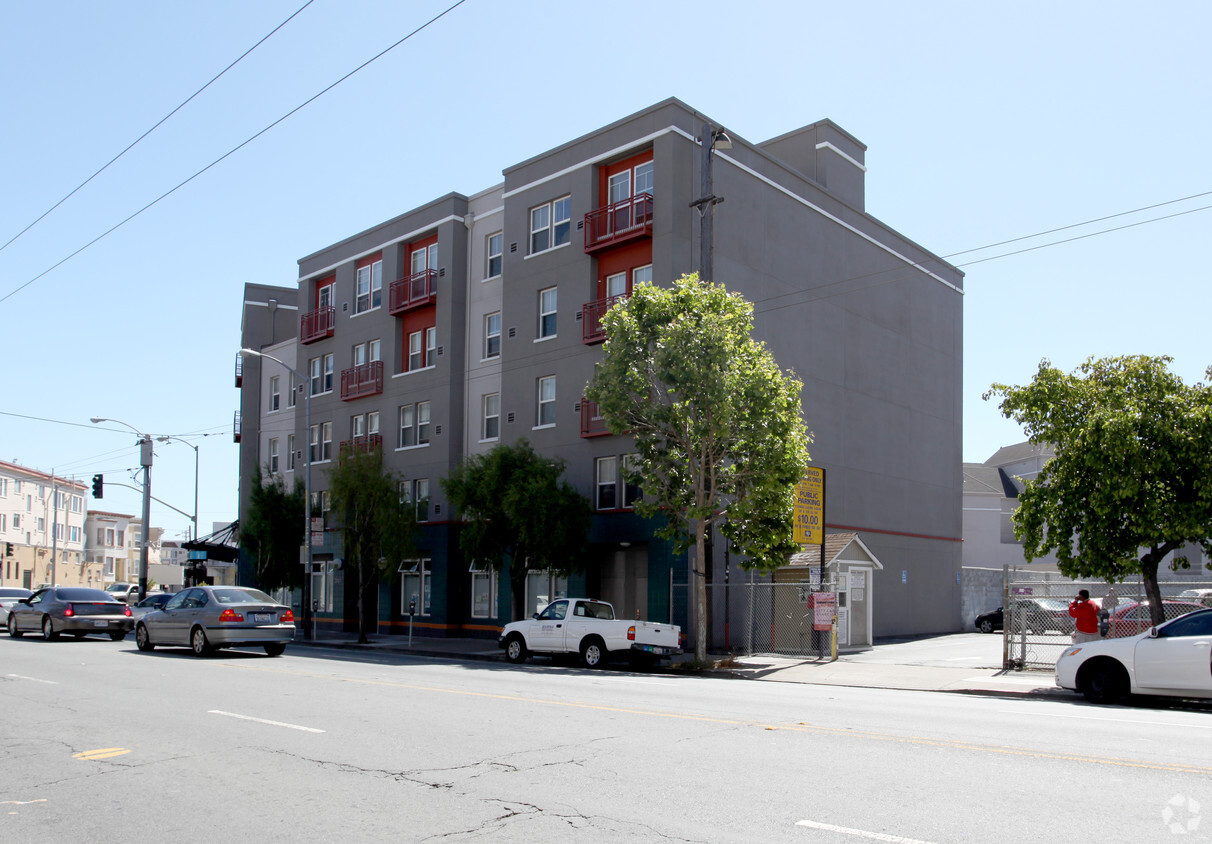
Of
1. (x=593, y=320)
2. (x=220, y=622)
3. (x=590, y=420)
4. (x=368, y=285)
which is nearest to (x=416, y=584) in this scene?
(x=590, y=420)

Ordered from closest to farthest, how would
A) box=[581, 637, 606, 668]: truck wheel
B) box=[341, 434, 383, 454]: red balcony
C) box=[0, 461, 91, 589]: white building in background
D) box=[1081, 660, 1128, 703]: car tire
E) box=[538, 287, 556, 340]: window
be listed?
box=[1081, 660, 1128, 703]: car tire → box=[581, 637, 606, 668]: truck wheel → box=[538, 287, 556, 340]: window → box=[341, 434, 383, 454]: red balcony → box=[0, 461, 91, 589]: white building in background

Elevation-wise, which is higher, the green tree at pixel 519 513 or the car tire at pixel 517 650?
the green tree at pixel 519 513

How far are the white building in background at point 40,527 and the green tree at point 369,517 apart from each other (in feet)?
159

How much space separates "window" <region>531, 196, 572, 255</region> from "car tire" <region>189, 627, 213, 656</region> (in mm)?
15981

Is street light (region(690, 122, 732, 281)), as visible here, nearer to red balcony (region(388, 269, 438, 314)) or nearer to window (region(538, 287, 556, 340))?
window (region(538, 287, 556, 340))

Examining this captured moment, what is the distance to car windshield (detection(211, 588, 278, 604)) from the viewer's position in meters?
22.4

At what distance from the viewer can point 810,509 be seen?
87.2ft

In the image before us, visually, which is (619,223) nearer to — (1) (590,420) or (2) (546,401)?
(1) (590,420)

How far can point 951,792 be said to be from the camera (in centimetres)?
751

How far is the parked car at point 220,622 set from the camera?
21.9 meters

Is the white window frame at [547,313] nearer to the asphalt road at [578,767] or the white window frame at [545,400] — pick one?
the white window frame at [545,400]

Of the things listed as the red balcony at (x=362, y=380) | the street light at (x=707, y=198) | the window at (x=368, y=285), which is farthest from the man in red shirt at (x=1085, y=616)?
the window at (x=368, y=285)

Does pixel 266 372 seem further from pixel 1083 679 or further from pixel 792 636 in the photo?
pixel 1083 679

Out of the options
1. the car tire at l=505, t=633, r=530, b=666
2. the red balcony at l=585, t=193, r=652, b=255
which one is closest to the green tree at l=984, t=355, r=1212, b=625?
the car tire at l=505, t=633, r=530, b=666
